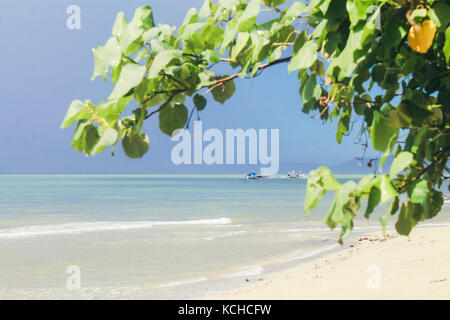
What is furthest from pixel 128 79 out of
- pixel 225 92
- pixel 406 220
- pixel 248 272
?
pixel 248 272

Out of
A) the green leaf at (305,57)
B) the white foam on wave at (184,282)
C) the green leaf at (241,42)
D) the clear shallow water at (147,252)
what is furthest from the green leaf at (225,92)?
the white foam on wave at (184,282)

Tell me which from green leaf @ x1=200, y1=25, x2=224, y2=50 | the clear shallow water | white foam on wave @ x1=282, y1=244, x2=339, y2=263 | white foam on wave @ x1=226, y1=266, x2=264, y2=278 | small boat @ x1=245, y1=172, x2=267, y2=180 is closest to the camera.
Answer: green leaf @ x1=200, y1=25, x2=224, y2=50

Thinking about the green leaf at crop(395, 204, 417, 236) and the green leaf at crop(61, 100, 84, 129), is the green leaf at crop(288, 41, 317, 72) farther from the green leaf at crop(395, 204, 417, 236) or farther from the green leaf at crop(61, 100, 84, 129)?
the green leaf at crop(61, 100, 84, 129)

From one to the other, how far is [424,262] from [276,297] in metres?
2.89

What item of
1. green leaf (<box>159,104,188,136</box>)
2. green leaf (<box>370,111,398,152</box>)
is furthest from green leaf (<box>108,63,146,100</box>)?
green leaf (<box>370,111,398,152</box>)

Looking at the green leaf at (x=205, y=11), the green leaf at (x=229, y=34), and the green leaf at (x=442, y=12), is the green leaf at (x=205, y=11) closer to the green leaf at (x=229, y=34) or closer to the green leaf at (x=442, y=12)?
the green leaf at (x=229, y=34)

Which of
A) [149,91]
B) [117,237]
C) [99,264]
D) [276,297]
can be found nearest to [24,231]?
[117,237]

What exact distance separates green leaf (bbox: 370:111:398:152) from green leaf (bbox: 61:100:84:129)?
73cm

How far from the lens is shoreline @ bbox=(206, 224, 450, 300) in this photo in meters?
6.73

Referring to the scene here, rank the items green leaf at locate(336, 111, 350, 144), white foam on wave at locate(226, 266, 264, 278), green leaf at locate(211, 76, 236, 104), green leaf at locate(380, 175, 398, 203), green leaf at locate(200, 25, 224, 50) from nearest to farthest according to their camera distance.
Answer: green leaf at locate(380, 175, 398, 203)
green leaf at locate(200, 25, 224, 50)
green leaf at locate(211, 76, 236, 104)
green leaf at locate(336, 111, 350, 144)
white foam on wave at locate(226, 266, 264, 278)

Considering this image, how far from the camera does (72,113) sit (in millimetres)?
1194

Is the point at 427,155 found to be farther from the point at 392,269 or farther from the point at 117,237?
the point at 117,237

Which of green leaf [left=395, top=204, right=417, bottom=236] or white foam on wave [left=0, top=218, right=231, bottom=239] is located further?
white foam on wave [left=0, top=218, right=231, bottom=239]

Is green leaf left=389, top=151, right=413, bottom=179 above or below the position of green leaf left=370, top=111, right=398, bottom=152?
below
